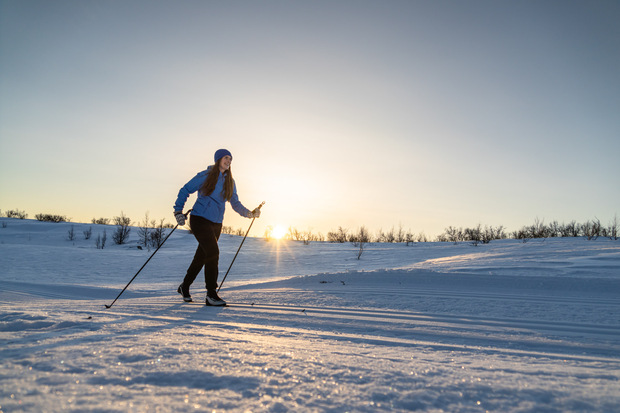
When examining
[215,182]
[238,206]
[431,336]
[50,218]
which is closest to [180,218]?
[215,182]

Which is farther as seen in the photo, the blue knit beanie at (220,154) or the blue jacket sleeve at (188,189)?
the blue knit beanie at (220,154)

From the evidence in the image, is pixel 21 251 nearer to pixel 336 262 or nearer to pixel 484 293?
pixel 336 262

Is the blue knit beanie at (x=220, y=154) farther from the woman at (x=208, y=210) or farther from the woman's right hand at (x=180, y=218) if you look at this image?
the woman's right hand at (x=180, y=218)

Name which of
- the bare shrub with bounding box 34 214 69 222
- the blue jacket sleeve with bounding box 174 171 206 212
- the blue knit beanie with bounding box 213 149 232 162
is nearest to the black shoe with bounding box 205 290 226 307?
the blue jacket sleeve with bounding box 174 171 206 212

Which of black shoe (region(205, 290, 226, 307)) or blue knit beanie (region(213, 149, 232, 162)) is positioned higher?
blue knit beanie (region(213, 149, 232, 162))

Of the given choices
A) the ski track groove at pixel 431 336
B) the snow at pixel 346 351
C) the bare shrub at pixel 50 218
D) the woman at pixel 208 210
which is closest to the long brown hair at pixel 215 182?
the woman at pixel 208 210

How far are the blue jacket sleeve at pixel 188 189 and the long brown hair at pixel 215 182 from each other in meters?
0.09

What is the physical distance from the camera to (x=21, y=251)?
10523 millimetres

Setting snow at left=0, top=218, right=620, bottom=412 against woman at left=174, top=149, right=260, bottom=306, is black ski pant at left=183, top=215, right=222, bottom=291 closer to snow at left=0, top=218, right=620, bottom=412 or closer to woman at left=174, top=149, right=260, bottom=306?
woman at left=174, top=149, right=260, bottom=306

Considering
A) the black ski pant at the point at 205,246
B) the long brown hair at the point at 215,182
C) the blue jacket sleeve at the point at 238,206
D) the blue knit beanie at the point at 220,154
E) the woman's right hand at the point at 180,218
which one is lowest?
the black ski pant at the point at 205,246

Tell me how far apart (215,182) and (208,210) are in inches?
15.1

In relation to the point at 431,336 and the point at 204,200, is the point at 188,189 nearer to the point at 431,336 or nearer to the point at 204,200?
the point at 204,200

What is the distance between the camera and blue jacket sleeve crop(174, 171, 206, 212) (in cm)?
462

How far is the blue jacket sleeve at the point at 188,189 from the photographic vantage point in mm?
4621
